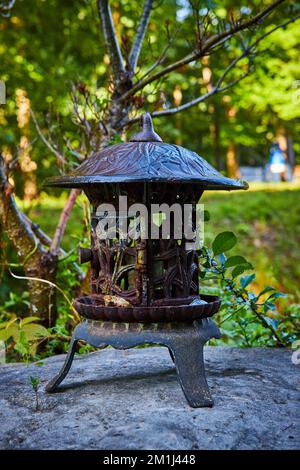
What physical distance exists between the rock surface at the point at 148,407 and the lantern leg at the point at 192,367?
60mm

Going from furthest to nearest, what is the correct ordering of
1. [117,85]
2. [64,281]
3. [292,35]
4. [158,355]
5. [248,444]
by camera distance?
1. [292,35]
2. [64,281]
3. [117,85]
4. [158,355]
5. [248,444]

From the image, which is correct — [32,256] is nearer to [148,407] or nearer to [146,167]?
[146,167]

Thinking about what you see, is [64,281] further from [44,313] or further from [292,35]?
[292,35]

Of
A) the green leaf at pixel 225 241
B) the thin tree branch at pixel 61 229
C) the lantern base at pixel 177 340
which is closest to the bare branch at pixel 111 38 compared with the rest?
the thin tree branch at pixel 61 229

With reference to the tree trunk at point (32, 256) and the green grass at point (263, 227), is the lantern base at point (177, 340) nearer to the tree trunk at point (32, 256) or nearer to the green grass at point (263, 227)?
the tree trunk at point (32, 256)

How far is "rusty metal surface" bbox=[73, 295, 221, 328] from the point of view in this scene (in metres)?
2.77

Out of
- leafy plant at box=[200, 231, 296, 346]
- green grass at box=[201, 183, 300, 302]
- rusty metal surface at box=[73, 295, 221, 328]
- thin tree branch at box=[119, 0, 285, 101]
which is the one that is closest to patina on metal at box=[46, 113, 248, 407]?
rusty metal surface at box=[73, 295, 221, 328]

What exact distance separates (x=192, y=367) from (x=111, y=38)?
271cm

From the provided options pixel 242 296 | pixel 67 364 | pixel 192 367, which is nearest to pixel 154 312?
pixel 192 367

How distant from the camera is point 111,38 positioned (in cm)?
432

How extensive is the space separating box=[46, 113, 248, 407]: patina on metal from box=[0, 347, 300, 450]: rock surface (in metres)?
0.16

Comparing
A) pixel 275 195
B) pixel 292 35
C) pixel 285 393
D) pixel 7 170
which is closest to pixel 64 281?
pixel 7 170
